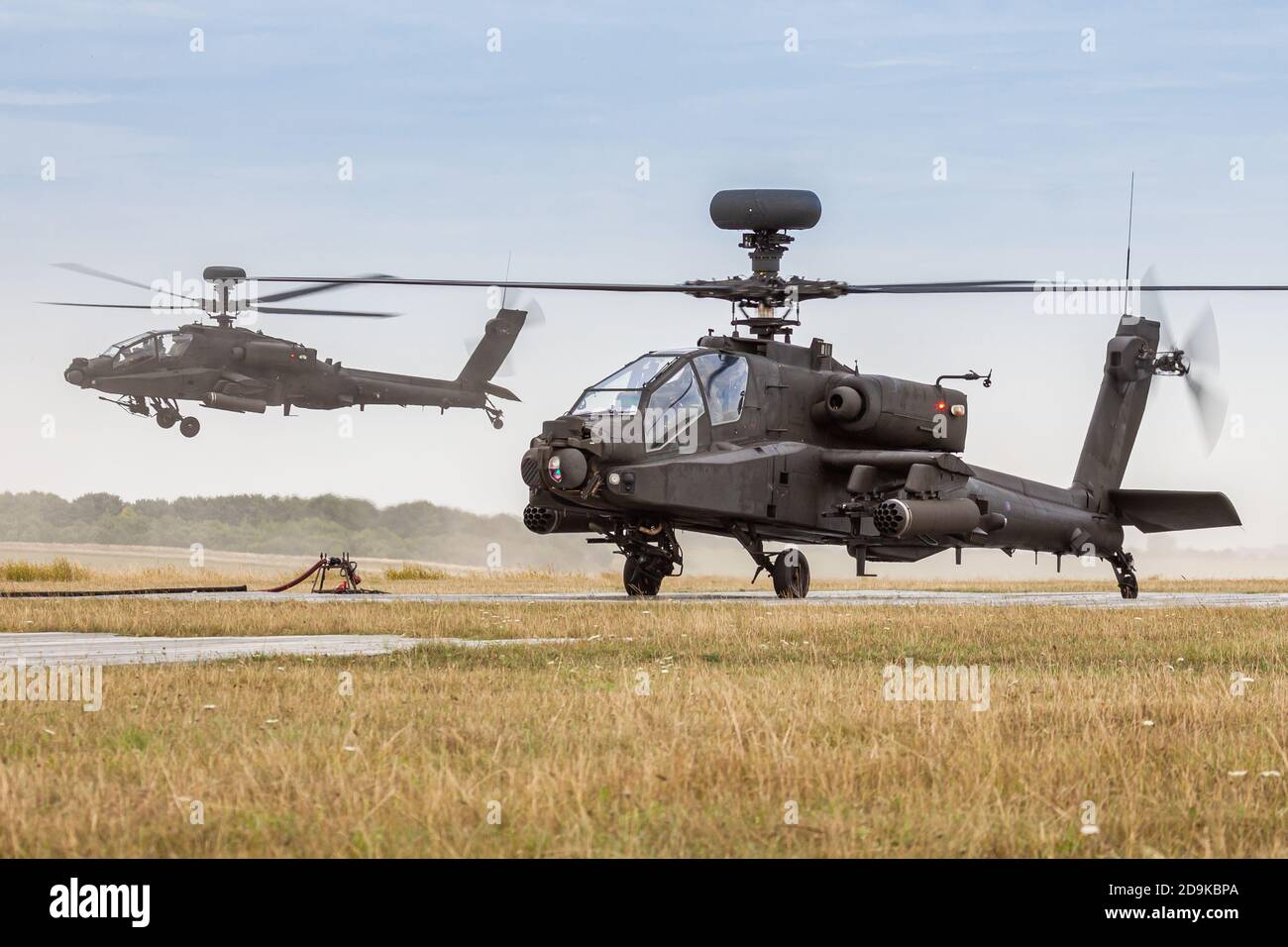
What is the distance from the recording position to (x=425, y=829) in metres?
6.49

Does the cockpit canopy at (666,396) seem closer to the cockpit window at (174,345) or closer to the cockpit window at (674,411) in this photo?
the cockpit window at (674,411)

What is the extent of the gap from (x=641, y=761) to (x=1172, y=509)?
2540 centimetres

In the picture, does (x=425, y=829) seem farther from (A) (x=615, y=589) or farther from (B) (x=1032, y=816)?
(A) (x=615, y=589)

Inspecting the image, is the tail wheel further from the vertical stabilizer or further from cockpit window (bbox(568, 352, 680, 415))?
cockpit window (bbox(568, 352, 680, 415))

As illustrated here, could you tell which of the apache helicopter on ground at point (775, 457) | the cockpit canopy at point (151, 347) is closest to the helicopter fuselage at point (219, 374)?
the cockpit canopy at point (151, 347)

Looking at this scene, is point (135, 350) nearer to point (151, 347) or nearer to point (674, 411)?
point (151, 347)

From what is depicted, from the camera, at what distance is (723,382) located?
2617 cm

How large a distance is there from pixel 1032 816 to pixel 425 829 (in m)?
2.56

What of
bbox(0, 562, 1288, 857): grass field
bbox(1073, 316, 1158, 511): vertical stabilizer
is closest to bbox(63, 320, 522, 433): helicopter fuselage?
bbox(1073, 316, 1158, 511): vertical stabilizer

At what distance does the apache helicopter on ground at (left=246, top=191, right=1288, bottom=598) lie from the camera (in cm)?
2516

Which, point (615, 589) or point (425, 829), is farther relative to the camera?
point (615, 589)

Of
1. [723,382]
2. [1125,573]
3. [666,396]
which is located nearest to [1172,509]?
Answer: [1125,573]
